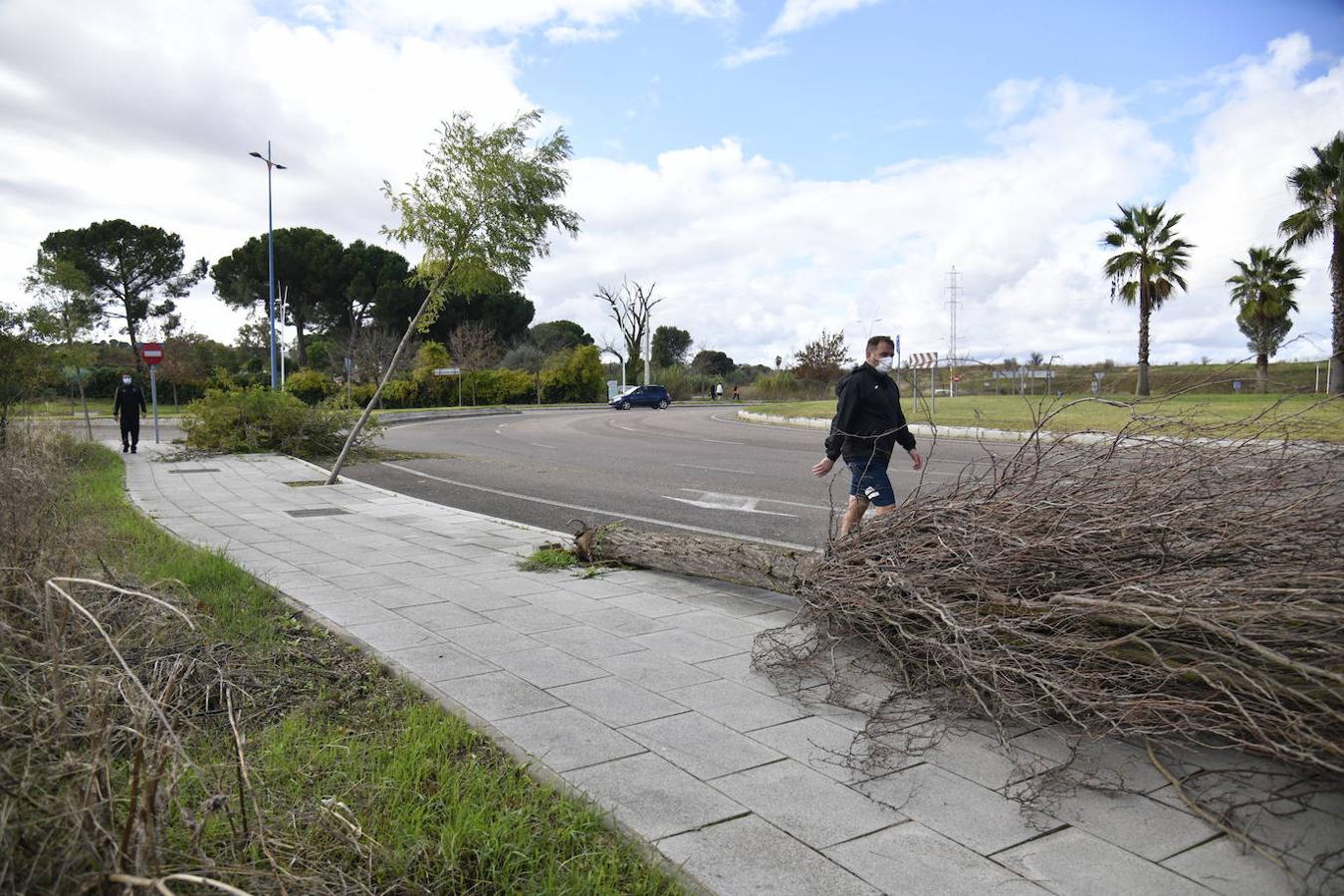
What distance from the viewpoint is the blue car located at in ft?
165

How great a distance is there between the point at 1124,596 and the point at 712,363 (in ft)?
312

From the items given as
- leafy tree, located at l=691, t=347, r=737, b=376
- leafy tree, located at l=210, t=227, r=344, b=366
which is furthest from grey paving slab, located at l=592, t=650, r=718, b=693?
leafy tree, located at l=691, t=347, r=737, b=376

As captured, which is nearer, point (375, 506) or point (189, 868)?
point (189, 868)

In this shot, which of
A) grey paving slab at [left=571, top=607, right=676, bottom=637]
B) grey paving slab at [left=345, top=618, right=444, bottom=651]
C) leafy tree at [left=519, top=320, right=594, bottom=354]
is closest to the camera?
grey paving slab at [left=345, top=618, right=444, bottom=651]

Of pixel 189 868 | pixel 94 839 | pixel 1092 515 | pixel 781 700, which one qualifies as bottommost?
pixel 781 700

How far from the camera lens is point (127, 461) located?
1677cm

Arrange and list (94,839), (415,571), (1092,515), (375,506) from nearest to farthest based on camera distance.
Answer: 1. (94,839)
2. (1092,515)
3. (415,571)
4. (375,506)

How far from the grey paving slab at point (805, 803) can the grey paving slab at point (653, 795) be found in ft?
0.31

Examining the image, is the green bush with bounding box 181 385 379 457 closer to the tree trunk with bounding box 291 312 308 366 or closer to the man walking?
the man walking

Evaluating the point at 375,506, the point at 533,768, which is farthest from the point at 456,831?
the point at 375,506

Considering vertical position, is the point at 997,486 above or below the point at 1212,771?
above

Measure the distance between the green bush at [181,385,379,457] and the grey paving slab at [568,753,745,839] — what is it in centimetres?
1646

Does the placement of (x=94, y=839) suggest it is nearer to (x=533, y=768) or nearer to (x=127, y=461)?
(x=533, y=768)

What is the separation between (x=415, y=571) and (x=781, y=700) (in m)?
3.84
